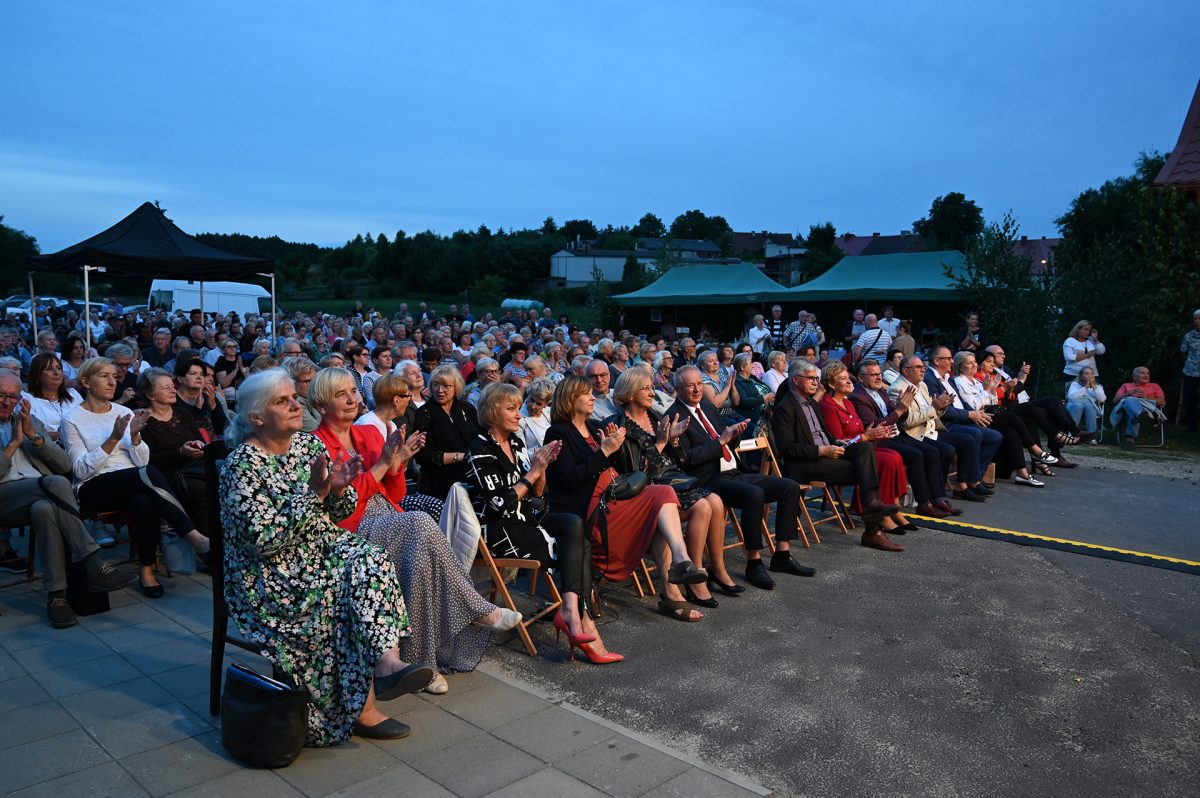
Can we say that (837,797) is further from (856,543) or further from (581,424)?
(856,543)

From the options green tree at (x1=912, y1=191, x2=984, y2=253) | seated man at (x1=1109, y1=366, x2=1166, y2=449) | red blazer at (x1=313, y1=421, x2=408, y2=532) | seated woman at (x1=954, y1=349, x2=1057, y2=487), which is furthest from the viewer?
green tree at (x1=912, y1=191, x2=984, y2=253)

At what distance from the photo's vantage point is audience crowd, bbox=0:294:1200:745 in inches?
129

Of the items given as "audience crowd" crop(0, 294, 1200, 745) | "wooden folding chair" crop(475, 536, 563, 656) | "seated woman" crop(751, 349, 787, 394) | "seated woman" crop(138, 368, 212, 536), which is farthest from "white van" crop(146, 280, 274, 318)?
"wooden folding chair" crop(475, 536, 563, 656)

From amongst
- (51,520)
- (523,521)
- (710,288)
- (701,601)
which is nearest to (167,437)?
(51,520)

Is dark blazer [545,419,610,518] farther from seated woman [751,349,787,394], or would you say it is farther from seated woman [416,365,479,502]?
seated woman [751,349,787,394]

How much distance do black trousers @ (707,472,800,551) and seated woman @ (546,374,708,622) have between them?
2.43 feet

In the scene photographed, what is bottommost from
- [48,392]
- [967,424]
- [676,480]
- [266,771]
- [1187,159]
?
[266,771]

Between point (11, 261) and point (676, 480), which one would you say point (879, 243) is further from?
point (676, 480)

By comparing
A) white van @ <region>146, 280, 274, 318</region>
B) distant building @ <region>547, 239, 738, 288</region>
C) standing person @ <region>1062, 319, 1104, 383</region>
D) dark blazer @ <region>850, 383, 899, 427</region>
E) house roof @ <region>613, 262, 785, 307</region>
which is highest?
distant building @ <region>547, 239, 738, 288</region>

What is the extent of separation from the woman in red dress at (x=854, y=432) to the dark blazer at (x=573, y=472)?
2.62 meters

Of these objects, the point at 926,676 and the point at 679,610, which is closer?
the point at 926,676

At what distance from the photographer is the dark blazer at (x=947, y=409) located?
8.59 metres

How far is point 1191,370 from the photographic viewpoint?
12.3 m

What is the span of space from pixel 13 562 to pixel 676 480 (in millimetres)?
4342
